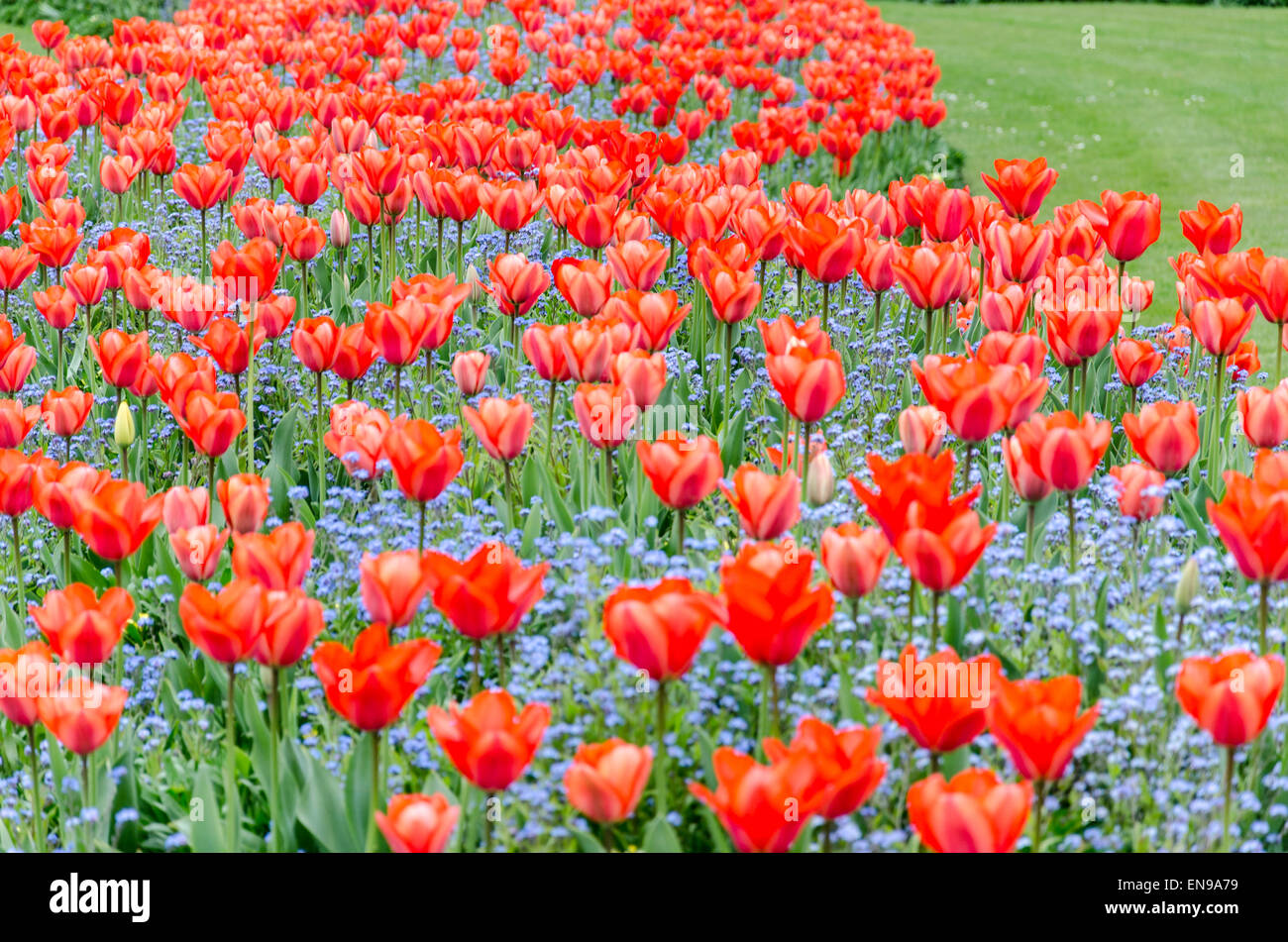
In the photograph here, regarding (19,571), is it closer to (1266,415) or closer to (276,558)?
(276,558)

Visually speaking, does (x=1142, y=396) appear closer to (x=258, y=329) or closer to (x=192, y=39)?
(x=258, y=329)

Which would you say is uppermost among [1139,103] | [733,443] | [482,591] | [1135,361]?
[1139,103]

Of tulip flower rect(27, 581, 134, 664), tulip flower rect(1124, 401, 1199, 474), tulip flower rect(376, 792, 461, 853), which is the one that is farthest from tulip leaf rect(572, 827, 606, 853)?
tulip flower rect(1124, 401, 1199, 474)

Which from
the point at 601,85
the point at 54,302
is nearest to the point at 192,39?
the point at 601,85

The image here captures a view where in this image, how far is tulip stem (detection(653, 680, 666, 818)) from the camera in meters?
2.38

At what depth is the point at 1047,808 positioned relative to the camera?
105 inches

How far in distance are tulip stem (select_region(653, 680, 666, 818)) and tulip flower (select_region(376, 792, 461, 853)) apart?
388 millimetres

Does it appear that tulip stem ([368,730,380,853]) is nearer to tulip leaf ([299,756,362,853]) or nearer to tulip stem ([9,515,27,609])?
tulip leaf ([299,756,362,853])

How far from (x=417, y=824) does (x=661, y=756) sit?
0.49m

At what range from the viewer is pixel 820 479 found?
10.3 ft

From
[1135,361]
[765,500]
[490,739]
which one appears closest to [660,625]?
[490,739]

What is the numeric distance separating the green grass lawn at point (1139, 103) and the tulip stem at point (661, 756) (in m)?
6.45

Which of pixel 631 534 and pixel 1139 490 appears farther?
pixel 631 534
